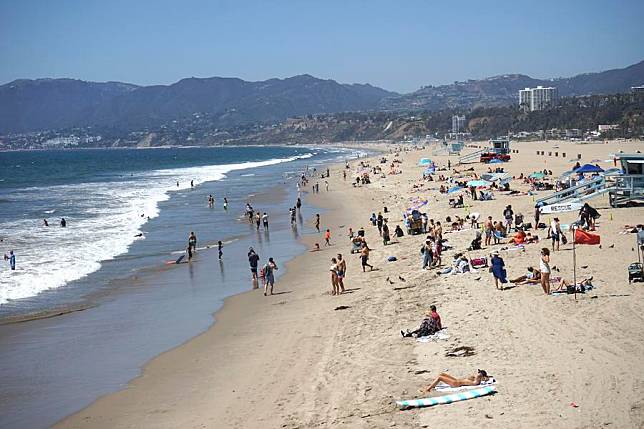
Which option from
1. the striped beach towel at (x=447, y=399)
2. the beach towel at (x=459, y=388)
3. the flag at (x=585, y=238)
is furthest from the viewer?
the flag at (x=585, y=238)

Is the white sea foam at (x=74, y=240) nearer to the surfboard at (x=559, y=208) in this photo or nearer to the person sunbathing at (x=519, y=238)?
the person sunbathing at (x=519, y=238)

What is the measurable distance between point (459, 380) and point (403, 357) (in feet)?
5.97

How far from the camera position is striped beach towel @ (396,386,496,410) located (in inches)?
332

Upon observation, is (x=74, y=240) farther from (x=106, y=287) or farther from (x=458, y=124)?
(x=458, y=124)

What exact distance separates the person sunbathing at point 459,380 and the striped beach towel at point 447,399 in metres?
0.20

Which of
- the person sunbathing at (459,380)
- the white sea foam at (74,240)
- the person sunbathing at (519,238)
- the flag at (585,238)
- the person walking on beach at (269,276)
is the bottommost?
the white sea foam at (74,240)

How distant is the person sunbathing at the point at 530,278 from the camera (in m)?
14.2

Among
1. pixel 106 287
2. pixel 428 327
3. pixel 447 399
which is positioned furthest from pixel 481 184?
pixel 447 399

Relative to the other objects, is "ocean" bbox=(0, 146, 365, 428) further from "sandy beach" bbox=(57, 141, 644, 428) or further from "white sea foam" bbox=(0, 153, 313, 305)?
"sandy beach" bbox=(57, 141, 644, 428)

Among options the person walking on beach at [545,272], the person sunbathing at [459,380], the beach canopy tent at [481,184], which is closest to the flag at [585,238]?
the person walking on beach at [545,272]

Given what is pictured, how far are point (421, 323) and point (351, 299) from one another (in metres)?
3.57

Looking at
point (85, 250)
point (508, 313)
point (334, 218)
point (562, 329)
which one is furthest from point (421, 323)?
point (334, 218)

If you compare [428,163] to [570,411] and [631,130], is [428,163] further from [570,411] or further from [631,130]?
[570,411]

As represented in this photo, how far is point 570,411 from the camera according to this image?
25.0ft
